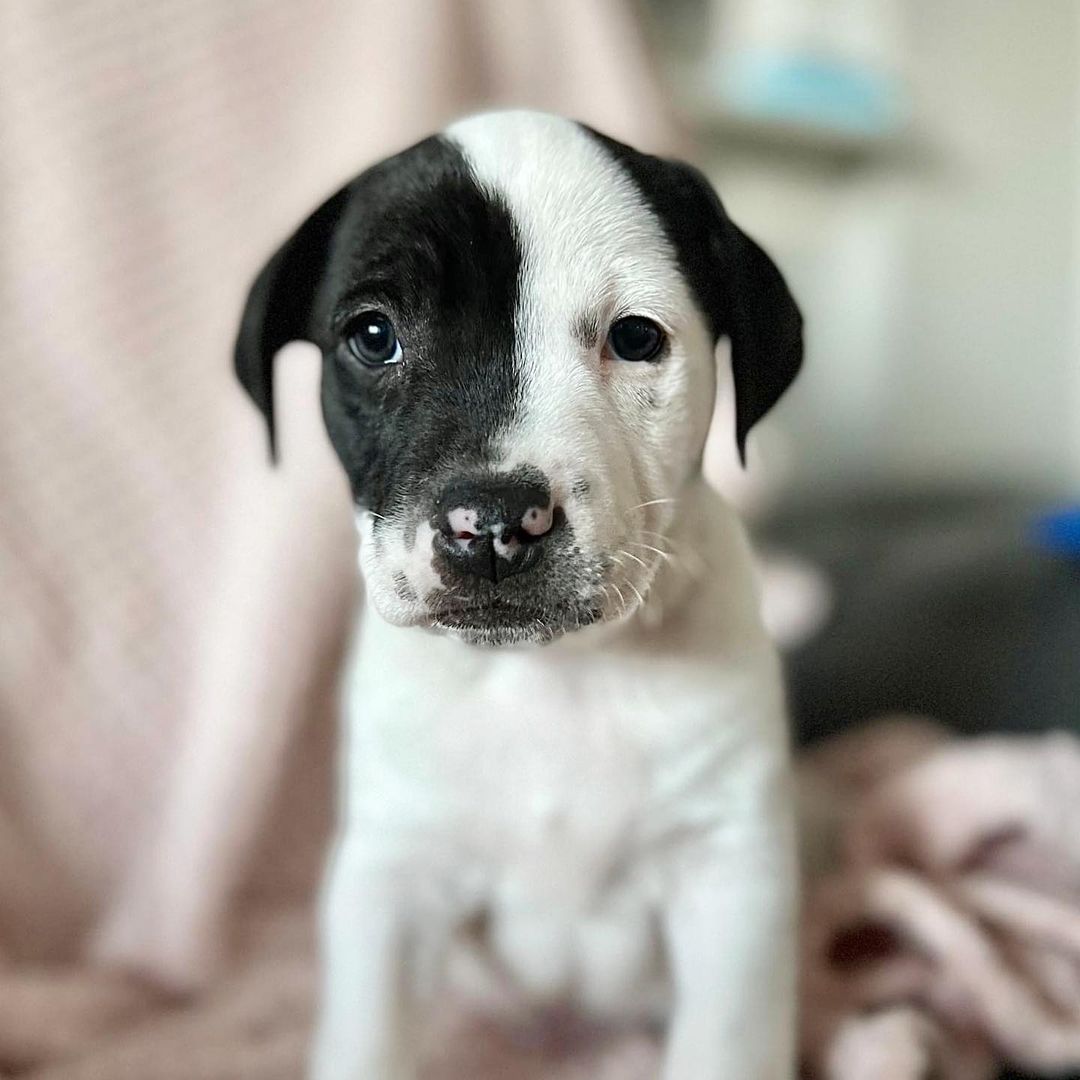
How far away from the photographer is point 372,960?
1002mm

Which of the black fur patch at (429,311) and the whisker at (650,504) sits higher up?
the black fur patch at (429,311)

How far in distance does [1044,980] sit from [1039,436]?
239cm

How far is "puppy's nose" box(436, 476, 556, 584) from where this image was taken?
709 mm

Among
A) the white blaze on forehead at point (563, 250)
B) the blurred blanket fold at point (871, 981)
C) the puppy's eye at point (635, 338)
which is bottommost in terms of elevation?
the blurred blanket fold at point (871, 981)

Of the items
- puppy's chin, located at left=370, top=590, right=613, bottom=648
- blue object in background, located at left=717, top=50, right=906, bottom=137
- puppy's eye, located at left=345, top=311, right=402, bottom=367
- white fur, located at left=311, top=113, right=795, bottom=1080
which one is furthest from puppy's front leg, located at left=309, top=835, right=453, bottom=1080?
blue object in background, located at left=717, top=50, right=906, bottom=137

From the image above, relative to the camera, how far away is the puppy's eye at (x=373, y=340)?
2.72ft

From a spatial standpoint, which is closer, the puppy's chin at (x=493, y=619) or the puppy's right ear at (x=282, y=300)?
the puppy's chin at (x=493, y=619)

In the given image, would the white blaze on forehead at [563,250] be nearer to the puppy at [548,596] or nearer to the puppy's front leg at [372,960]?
the puppy at [548,596]

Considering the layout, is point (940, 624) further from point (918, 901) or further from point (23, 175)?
point (23, 175)

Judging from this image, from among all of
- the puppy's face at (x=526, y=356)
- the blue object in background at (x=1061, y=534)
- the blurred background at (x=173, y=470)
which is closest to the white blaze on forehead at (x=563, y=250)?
the puppy's face at (x=526, y=356)

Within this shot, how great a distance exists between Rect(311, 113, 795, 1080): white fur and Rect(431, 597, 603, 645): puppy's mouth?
0.09 m

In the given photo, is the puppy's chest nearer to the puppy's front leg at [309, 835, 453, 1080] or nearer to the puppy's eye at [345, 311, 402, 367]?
the puppy's front leg at [309, 835, 453, 1080]

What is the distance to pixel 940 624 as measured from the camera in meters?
2.06

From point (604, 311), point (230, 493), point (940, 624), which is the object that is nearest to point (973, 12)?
point (940, 624)
